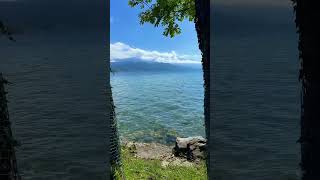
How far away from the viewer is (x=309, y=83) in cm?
431

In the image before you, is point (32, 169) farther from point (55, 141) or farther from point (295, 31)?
point (295, 31)

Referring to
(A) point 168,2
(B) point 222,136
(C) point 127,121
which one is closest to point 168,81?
(C) point 127,121

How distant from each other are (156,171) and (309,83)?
3685 millimetres

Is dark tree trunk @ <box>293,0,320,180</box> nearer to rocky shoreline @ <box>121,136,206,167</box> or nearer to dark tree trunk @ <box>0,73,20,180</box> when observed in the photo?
dark tree trunk @ <box>0,73,20,180</box>

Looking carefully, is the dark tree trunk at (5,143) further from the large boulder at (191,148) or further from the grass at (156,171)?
the large boulder at (191,148)

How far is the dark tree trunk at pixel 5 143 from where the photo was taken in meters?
4.20

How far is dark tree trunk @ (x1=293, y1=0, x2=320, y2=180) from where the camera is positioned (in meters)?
4.22

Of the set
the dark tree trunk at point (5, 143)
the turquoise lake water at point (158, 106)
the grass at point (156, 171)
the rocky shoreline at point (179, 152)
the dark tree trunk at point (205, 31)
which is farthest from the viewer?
the turquoise lake water at point (158, 106)

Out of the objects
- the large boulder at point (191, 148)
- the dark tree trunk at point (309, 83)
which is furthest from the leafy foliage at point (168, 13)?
the dark tree trunk at point (309, 83)

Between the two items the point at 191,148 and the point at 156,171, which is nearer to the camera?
the point at 156,171

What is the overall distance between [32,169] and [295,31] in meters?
2.49

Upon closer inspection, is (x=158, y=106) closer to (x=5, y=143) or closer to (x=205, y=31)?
(x=205, y=31)

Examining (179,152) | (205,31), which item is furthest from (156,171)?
(205,31)

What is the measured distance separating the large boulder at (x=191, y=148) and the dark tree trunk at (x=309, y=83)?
12.0 ft
